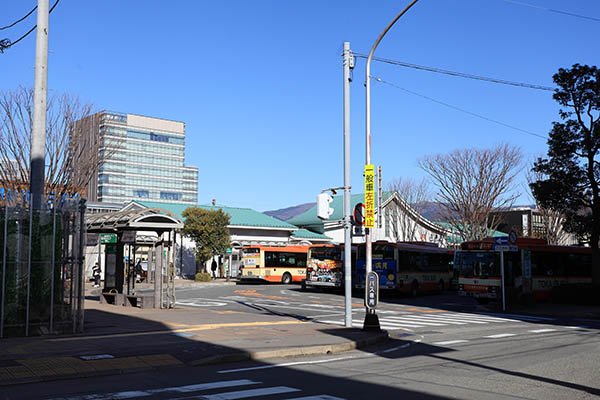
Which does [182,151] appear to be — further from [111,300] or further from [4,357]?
[4,357]

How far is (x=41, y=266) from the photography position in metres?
13.6

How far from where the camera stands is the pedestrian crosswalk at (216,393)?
781 centimetres

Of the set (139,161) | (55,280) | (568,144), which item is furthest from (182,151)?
(55,280)

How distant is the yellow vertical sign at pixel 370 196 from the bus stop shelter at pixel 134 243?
7.44 meters

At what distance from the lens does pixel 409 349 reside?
1334 centimetres

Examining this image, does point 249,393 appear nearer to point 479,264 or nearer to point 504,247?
point 504,247

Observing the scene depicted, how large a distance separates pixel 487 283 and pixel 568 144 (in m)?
8.40

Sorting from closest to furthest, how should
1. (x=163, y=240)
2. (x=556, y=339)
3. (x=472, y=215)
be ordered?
(x=556, y=339)
(x=163, y=240)
(x=472, y=215)

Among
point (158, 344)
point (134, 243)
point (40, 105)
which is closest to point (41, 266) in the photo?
point (158, 344)

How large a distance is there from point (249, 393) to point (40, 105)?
10.0m

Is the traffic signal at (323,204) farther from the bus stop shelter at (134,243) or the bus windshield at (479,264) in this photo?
the bus windshield at (479,264)

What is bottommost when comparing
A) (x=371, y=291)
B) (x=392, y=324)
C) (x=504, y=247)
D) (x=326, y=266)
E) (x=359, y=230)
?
(x=392, y=324)

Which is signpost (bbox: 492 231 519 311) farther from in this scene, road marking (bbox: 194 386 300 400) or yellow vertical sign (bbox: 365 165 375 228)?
road marking (bbox: 194 386 300 400)

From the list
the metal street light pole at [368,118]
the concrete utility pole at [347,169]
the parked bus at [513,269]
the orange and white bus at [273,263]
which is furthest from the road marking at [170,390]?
the orange and white bus at [273,263]
